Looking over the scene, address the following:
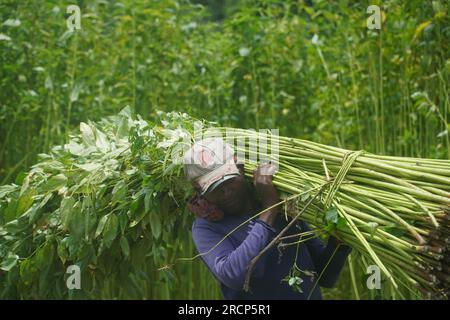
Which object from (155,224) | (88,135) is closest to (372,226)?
(155,224)

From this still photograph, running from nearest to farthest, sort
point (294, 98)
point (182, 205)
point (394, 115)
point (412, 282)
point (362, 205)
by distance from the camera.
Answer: point (412, 282), point (362, 205), point (182, 205), point (394, 115), point (294, 98)

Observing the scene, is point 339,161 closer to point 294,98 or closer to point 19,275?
point 19,275

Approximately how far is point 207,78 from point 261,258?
228 centimetres

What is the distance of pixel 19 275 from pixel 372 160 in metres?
1.47

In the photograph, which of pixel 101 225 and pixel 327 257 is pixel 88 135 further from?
pixel 327 257

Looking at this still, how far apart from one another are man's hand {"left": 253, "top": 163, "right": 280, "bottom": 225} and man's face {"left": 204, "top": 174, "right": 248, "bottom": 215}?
53 millimetres

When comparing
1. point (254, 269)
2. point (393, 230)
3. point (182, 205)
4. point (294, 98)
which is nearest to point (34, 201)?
point (182, 205)

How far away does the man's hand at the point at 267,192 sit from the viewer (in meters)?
2.24

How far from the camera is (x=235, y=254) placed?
222 centimetres

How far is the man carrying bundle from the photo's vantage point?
2.22 metres

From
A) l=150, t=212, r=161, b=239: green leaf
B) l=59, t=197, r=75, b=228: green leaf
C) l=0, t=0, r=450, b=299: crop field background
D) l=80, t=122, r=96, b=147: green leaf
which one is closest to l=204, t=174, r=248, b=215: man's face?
l=150, t=212, r=161, b=239: green leaf

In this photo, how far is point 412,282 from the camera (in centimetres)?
195

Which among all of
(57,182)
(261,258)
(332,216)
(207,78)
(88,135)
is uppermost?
(207,78)

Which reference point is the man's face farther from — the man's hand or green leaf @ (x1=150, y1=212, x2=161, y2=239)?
green leaf @ (x1=150, y1=212, x2=161, y2=239)
